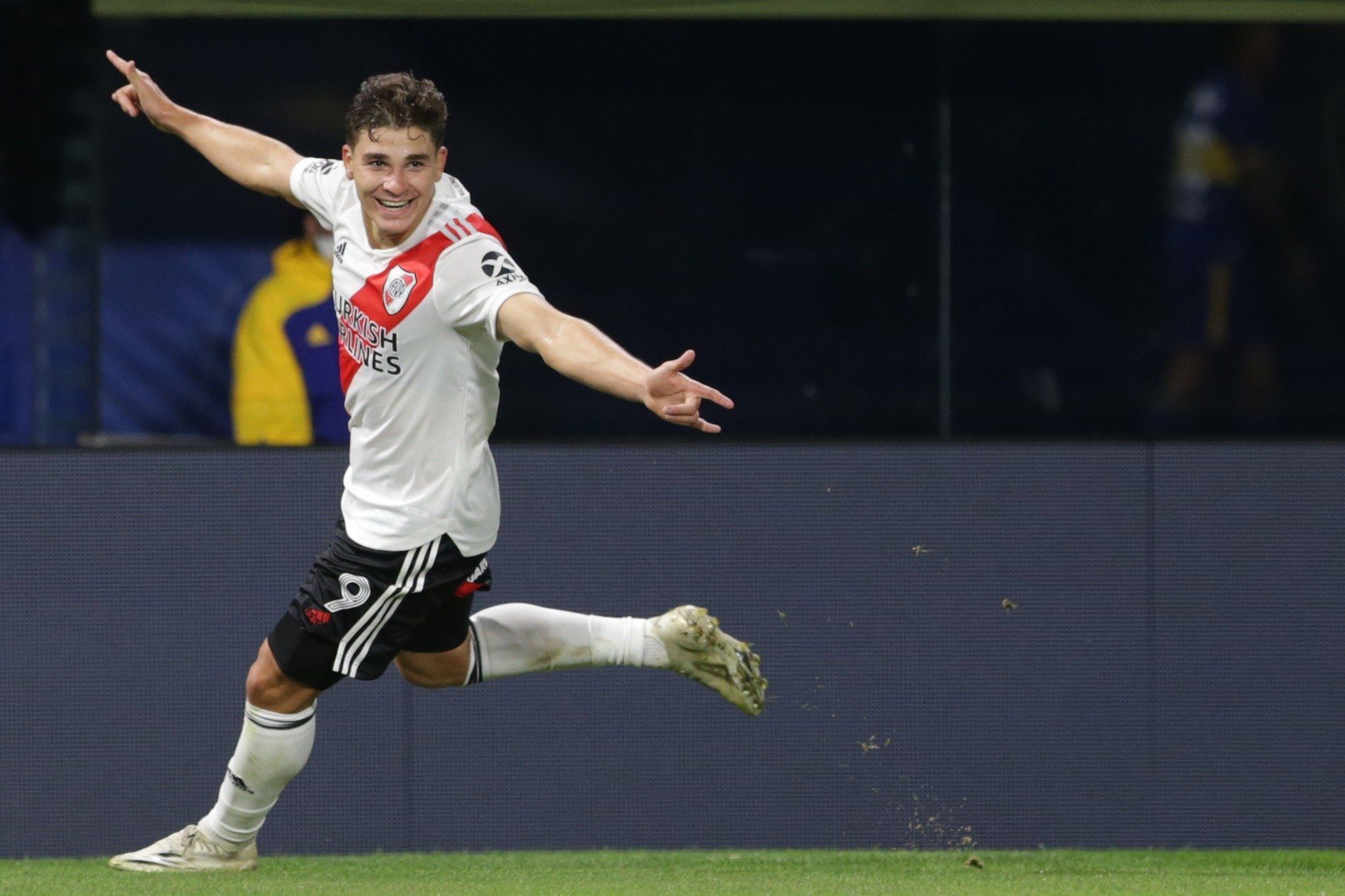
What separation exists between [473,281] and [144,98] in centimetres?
128

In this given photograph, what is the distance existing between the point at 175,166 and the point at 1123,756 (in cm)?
370

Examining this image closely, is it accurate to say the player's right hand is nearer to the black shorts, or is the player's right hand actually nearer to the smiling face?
the smiling face

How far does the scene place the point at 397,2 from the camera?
6422 millimetres

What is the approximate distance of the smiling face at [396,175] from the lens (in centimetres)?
445

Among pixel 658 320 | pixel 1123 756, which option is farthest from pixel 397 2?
pixel 1123 756

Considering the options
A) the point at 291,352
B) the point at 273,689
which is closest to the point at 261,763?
the point at 273,689

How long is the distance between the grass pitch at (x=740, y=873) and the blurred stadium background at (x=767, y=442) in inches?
6.7

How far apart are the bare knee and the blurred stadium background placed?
4.45 feet

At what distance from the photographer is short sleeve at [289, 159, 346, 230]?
481 centimetres

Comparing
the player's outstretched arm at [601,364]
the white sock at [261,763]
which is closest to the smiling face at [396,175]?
the player's outstretched arm at [601,364]

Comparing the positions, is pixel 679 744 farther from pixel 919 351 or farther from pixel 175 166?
pixel 175 166

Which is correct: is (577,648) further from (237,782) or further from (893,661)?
(893,661)

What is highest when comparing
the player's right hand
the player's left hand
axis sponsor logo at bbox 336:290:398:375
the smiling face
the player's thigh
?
the player's right hand

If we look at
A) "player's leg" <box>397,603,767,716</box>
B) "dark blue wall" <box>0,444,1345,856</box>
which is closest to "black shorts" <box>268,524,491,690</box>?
"player's leg" <box>397,603,767,716</box>
